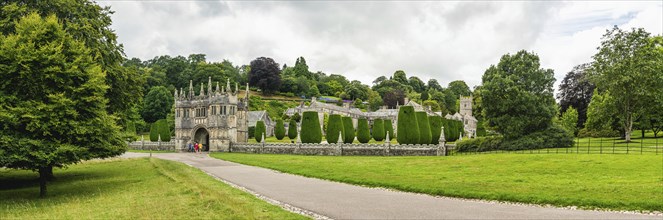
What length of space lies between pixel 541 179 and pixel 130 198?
18378 millimetres

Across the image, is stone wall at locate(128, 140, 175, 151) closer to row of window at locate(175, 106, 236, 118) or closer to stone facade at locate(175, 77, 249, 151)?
stone facade at locate(175, 77, 249, 151)

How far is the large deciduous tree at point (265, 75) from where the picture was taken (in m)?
134

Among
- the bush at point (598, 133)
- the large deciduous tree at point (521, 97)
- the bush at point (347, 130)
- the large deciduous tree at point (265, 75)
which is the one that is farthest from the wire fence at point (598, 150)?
the large deciduous tree at point (265, 75)

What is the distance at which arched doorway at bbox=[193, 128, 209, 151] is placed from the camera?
58.6 meters

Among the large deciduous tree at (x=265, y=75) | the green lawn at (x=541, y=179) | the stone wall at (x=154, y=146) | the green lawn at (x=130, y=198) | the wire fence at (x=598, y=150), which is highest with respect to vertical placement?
the large deciduous tree at (x=265, y=75)

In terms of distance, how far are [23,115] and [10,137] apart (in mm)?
1048

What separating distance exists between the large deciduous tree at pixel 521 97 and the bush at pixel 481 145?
108 centimetres

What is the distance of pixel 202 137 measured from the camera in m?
59.2

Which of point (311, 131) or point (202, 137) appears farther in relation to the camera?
point (202, 137)

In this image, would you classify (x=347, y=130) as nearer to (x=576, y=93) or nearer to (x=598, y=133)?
(x=598, y=133)

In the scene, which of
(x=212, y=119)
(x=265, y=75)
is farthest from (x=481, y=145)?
(x=265, y=75)

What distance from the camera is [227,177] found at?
2561 centimetres

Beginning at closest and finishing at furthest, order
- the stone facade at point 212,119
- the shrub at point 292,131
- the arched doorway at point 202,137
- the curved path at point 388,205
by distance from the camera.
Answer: the curved path at point 388,205, the stone facade at point 212,119, the arched doorway at point 202,137, the shrub at point 292,131

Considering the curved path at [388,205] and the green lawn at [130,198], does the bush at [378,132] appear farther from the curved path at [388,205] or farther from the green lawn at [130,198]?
the curved path at [388,205]
